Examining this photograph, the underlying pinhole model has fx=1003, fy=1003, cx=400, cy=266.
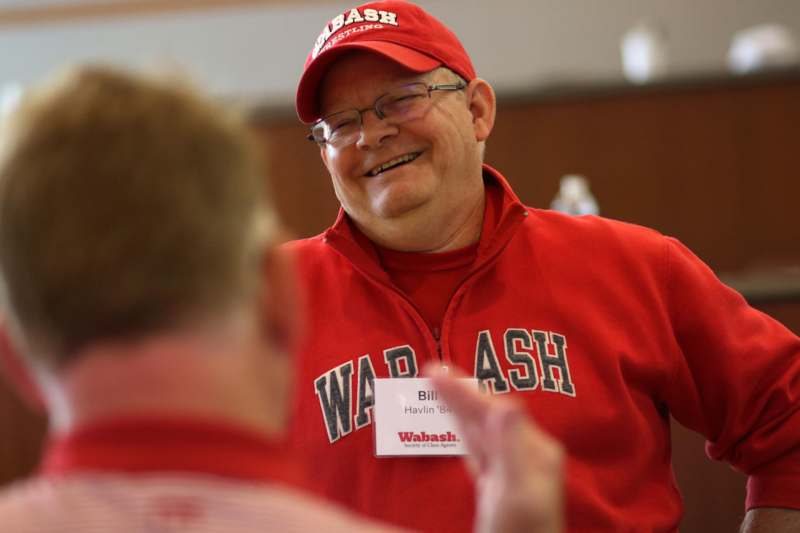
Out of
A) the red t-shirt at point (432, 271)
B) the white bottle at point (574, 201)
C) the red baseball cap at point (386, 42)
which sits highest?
the red baseball cap at point (386, 42)

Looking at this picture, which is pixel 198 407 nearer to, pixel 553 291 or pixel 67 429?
pixel 67 429

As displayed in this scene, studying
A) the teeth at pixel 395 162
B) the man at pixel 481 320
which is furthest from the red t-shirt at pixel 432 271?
the teeth at pixel 395 162

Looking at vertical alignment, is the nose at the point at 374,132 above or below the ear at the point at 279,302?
above

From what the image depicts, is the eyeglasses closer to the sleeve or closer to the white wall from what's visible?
the sleeve

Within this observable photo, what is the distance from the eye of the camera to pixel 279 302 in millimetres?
680

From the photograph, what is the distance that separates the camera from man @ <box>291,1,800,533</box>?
1499mm

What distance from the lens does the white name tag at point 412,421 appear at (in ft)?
4.84

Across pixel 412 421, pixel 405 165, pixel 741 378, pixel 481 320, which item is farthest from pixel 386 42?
pixel 741 378

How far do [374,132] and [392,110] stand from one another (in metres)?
0.05

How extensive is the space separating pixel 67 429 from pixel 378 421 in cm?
89

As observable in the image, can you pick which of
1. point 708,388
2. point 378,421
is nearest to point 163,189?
point 378,421

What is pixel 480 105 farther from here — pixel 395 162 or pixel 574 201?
pixel 574 201

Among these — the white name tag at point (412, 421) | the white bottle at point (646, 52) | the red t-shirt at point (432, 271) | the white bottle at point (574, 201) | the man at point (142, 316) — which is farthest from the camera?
the white bottle at point (646, 52)

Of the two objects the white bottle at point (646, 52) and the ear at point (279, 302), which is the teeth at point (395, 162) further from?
the white bottle at point (646, 52)
